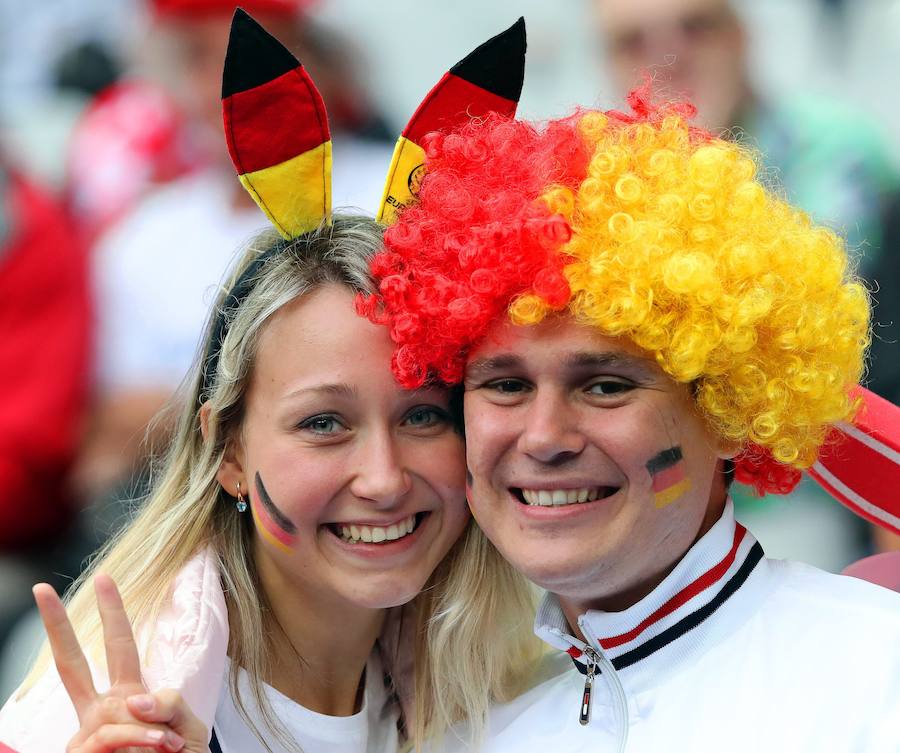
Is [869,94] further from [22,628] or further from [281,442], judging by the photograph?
[22,628]

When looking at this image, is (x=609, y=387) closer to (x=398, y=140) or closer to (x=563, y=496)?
(x=563, y=496)

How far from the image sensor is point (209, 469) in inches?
121

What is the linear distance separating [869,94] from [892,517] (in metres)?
2.78

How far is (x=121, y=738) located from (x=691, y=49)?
3307 mm

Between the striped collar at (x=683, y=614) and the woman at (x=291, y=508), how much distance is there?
0.50 metres

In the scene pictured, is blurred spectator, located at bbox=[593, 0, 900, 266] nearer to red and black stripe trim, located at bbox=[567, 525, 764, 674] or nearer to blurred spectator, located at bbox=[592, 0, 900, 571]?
blurred spectator, located at bbox=[592, 0, 900, 571]

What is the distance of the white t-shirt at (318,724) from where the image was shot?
9.39 ft

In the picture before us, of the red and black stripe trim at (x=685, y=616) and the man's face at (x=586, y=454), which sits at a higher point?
the man's face at (x=586, y=454)

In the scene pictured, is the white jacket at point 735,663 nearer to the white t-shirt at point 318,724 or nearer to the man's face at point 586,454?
the man's face at point 586,454

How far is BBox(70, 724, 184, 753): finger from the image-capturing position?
86.1 inches

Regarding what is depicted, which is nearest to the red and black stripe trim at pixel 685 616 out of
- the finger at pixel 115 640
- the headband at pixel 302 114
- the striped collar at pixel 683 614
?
the striped collar at pixel 683 614

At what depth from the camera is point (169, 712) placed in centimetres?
227

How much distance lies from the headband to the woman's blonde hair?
11cm

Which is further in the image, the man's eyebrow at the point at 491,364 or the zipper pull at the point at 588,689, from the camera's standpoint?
the zipper pull at the point at 588,689
